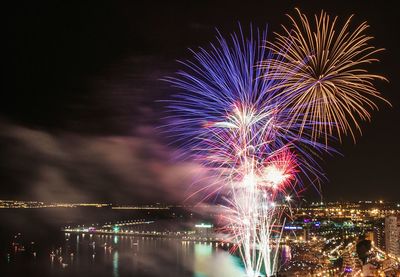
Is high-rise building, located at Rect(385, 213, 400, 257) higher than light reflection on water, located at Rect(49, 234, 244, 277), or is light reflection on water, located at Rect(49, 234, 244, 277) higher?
high-rise building, located at Rect(385, 213, 400, 257)

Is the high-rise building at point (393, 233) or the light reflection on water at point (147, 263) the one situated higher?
the high-rise building at point (393, 233)

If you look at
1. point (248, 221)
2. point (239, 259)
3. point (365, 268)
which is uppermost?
point (248, 221)

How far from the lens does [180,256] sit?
24.5m

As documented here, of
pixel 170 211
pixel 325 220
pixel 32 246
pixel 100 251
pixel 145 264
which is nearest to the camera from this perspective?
pixel 145 264

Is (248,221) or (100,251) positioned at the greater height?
(248,221)

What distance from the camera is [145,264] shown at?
69.3ft

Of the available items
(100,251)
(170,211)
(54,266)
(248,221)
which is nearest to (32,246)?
(100,251)

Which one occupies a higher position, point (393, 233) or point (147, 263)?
point (393, 233)

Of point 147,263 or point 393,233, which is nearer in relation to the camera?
point 393,233

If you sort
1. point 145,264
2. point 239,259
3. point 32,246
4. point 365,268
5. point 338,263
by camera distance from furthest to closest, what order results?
1. point 32,246
2. point 239,259
3. point 145,264
4. point 338,263
5. point 365,268

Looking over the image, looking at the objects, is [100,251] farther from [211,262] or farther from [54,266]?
[211,262]

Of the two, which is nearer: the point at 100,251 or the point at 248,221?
the point at 248,221

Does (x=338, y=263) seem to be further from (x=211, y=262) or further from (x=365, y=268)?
(x=211, y=262)

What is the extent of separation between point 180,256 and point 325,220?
21.9 m
